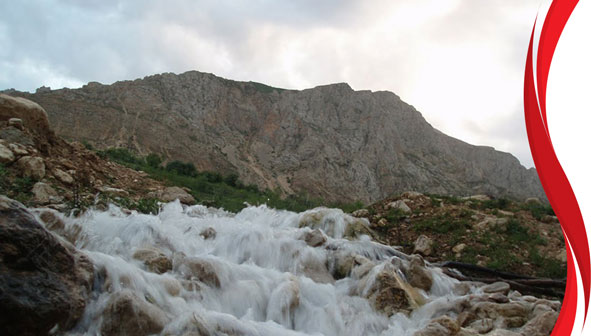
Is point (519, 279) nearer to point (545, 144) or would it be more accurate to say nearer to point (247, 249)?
point (247, 249)

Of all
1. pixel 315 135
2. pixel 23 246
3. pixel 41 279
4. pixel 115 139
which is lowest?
pixel 41 279

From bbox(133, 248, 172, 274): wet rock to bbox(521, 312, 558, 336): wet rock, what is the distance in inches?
193

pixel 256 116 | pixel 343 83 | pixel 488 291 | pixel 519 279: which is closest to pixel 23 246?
pixel 488 291

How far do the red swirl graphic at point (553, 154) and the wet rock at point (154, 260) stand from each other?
482 centimetres

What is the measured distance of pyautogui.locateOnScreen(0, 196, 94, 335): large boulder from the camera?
328cm

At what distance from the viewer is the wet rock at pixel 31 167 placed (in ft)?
24.7

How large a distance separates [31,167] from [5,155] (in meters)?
0.54

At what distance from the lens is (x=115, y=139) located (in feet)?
185

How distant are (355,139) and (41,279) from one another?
84.1 metres

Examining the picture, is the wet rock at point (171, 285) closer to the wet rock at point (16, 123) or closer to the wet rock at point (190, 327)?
the wet rock at point (190, 327)

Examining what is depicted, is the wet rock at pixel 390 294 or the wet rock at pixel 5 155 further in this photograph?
the wet rock at pixel 5 155

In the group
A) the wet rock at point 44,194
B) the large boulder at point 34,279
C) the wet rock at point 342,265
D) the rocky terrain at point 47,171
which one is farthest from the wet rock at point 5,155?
the wet rock at point 342,265

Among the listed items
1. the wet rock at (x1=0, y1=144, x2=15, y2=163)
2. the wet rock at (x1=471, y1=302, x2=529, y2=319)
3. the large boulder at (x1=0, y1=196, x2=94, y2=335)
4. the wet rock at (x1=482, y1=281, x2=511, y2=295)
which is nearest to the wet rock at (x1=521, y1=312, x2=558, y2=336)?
the wet rock at (x1=471, y1=302, x2=529, y2=319)

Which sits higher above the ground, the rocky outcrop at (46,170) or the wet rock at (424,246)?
the rocky outcrop at (46,170)
